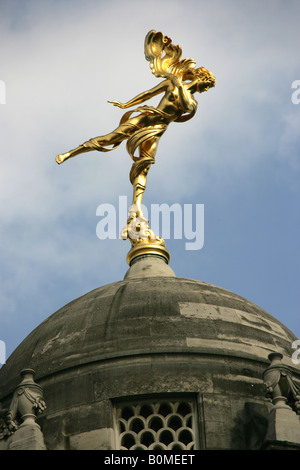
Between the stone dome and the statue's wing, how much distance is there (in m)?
8.12

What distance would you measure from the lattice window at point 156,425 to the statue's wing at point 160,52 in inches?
495

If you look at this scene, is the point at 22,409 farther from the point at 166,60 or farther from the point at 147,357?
the point at 166,60

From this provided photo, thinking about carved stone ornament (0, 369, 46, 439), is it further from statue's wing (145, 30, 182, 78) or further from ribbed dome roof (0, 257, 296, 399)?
statue's wing (145, 30, 182, 78)

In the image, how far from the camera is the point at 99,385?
42.2m

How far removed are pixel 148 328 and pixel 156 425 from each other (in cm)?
265

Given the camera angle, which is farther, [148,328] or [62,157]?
[62,157]

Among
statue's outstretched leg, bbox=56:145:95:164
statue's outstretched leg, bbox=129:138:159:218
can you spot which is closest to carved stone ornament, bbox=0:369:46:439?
statue's outstretched leg, bbox=56:145:95:164

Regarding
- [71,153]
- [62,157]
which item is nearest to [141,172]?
[71,153]

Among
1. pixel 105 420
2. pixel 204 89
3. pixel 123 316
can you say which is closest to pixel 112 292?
pixel 123 316

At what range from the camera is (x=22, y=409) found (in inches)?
1608

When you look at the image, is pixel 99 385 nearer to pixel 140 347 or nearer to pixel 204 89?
pixel 140 347

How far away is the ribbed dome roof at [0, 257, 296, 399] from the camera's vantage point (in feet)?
141

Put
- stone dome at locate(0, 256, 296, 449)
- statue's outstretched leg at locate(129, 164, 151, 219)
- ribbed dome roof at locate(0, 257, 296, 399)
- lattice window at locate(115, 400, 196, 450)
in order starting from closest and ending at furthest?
lattice window at locate(115, 400, 196, 450)
stone dome at locate(0, 256, 296, 449)
ribbed dome roof at locate(0, 257, 296, 399)
statue's outstretched leg at locate(129, 164, 151, 219)

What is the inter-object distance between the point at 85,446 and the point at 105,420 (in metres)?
A: 0.87
